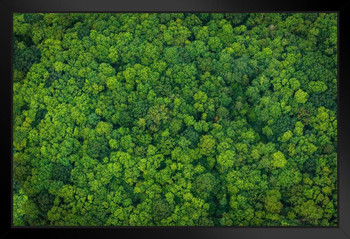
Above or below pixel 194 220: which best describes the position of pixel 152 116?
above

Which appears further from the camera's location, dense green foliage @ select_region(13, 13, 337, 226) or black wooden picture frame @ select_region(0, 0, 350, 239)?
dense green foliage @ select_region(13, 13, 337, 226)

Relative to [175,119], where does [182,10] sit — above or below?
above

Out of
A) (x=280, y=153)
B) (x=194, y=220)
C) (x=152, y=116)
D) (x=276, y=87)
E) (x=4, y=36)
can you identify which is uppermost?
(x=4, y=36)

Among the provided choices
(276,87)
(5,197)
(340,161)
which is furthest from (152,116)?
(340,161)

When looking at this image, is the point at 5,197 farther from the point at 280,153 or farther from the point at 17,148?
the point at 280,153

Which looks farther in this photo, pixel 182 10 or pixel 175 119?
pixel 175 119

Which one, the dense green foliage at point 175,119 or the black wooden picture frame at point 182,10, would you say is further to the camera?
the dense green foliage at point 175,119

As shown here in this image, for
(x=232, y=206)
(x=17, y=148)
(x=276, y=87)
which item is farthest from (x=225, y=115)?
(x=17, y=148)

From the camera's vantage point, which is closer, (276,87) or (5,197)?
(5,197)
